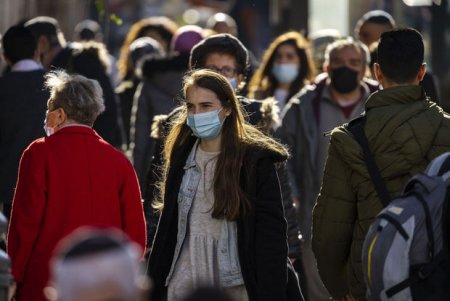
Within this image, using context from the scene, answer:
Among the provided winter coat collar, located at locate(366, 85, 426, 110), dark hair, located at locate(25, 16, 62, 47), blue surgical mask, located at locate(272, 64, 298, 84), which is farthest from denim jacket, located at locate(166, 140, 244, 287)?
blue surgical mask, located at locate(272, 64, 298, 84)

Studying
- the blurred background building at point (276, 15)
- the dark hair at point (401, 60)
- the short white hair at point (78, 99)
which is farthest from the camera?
the blurred background building at point (276, 15)

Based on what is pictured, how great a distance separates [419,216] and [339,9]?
1733 centimetres

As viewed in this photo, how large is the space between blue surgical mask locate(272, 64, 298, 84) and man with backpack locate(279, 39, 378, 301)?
5.58 ft

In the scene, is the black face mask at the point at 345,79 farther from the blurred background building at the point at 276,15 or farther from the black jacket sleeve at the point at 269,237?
the black jacket sleeve at the point at 269,237

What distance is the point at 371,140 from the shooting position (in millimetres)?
7113

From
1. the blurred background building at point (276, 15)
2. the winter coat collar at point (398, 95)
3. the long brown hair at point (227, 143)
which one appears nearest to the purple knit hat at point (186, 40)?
the blurred background building at point (276, 15)

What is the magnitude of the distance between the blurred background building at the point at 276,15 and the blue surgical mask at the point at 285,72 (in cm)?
115

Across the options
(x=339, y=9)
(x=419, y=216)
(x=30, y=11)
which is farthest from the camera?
(x=30, y=11)

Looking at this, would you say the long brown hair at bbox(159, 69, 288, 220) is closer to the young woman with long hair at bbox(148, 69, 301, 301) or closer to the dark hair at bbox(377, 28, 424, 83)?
the young woman with long hair at bbox(148, 69, 301, 301)

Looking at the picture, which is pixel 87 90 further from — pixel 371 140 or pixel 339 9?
pixel 339 9

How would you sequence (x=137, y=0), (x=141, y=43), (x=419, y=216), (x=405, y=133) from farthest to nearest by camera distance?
(x=137, y=0) < (x=141, y=43) < (x=405, y=133) < (x=419, y=216)

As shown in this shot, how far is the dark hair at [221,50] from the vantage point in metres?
9.07

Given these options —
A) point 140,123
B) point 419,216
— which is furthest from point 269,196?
point 140,123

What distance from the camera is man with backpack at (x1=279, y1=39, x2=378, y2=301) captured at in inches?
441
